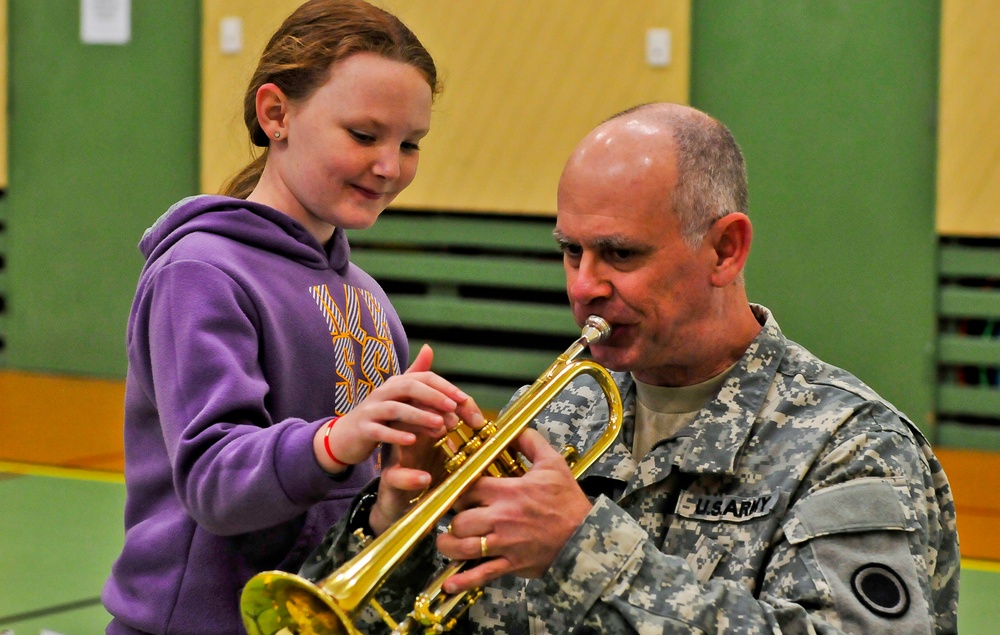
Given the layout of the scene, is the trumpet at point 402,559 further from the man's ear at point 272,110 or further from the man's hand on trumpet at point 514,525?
the man's ear at point 272,110

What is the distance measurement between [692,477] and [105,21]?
5394 millimetres

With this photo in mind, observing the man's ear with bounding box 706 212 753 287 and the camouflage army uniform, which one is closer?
the camouflage army uniform

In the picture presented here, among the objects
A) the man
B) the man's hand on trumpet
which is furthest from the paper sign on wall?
the man's hand on trumpet

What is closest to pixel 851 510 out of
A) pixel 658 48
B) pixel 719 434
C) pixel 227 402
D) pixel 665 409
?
pixel 719 434

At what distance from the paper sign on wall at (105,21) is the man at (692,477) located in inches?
197

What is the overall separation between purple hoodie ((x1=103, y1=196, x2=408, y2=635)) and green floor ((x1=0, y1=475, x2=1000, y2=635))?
1335mm

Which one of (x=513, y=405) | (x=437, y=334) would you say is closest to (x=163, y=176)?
(x=437, y=334)

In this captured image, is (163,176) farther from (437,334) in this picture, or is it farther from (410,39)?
(410,39)

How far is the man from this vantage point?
1.64 m

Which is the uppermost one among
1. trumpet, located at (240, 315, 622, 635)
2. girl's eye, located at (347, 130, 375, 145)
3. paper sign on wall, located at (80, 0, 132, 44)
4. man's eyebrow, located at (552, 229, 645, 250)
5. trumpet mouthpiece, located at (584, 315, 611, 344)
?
paper sign on wall, located at (80, 0, 132, 44)

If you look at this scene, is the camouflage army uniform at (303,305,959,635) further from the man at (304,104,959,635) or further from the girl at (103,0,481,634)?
the girl at (103,0,481,634)

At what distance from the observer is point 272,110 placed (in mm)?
2111

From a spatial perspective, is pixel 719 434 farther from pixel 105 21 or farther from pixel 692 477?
pixel 105 21

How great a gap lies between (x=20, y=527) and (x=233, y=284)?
2666mm
